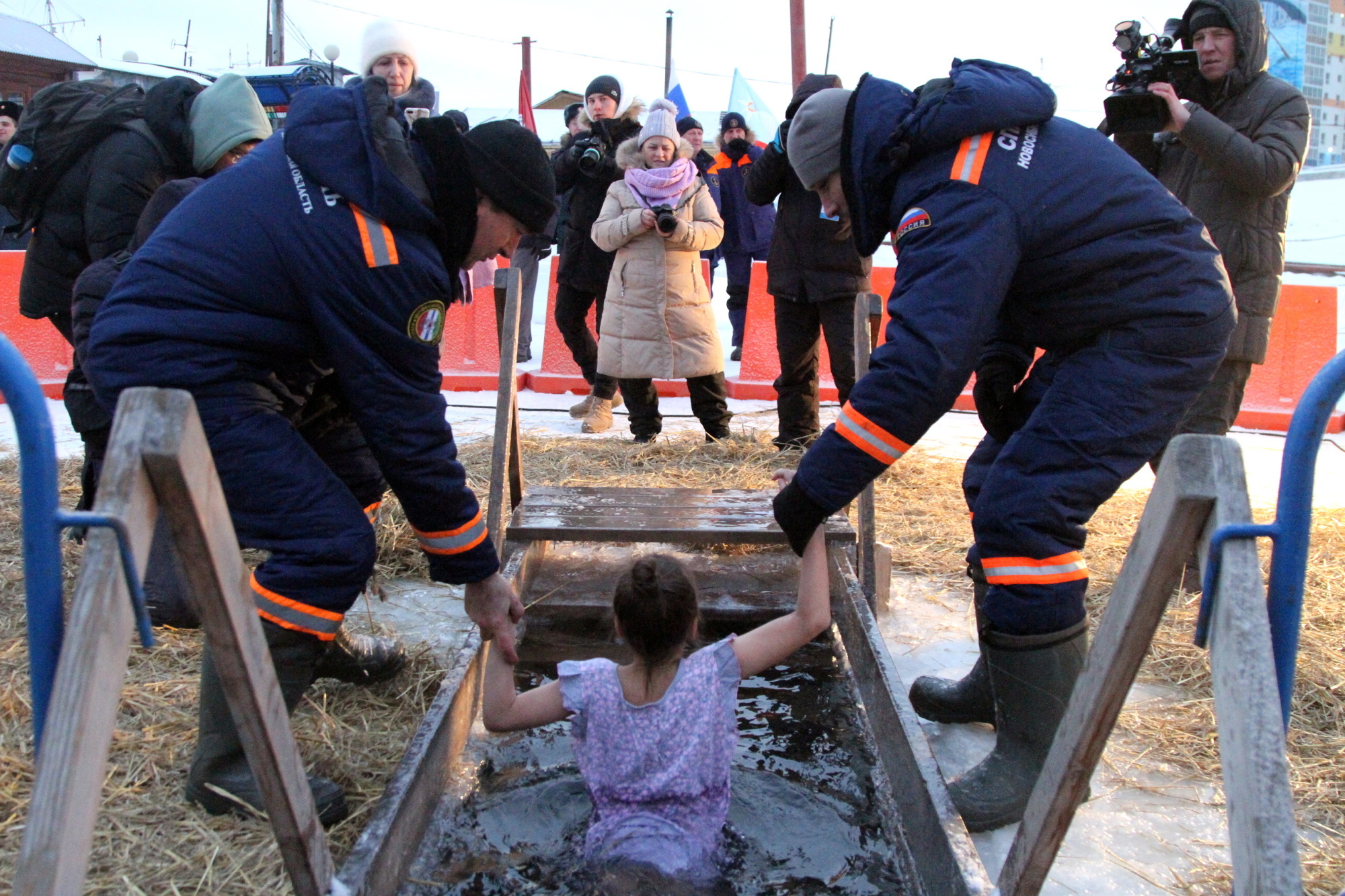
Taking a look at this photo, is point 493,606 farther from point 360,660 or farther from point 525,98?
point 525,98

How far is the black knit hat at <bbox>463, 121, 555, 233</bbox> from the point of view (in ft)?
7.72

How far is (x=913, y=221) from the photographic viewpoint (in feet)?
7.86

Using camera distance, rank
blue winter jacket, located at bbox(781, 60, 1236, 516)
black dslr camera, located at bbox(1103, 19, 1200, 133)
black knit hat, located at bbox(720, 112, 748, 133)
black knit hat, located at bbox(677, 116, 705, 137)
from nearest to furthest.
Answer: blue winter jacket, located at bbox(781, 60, 1236, 516), black dslr camera, located at bbox(1103, 19, 1200, 133), black knit hat, located at bbox(677, 116, 705, 137), black knit hat, located at bbox(720, 112, 748, 133)

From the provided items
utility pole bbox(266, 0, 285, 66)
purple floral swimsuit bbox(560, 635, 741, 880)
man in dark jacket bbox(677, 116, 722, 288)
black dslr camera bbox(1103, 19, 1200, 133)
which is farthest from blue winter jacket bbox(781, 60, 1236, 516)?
utility pole bbox(266, 0, 285, 66)

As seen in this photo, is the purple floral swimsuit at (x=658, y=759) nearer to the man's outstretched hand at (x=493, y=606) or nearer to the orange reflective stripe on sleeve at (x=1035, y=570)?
the man's outstretched hand at (x=493, y=606)

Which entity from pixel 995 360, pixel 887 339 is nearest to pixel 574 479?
pixel 995 360

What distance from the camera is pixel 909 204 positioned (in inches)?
96.4

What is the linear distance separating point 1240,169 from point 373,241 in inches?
129

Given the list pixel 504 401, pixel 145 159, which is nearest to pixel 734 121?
pixel 504 401

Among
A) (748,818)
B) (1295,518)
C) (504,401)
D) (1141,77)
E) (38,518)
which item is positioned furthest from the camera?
(504,401)

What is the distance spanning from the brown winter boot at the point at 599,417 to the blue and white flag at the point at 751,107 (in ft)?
28.0

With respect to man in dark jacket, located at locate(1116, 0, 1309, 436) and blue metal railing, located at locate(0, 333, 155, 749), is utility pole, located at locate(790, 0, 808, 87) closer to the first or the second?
man in dark jacket, located at locate(1116, 0, 1309, 436)

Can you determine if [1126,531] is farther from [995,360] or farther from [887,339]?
[887,339]

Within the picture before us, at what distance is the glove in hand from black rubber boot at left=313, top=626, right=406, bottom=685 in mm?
2010
